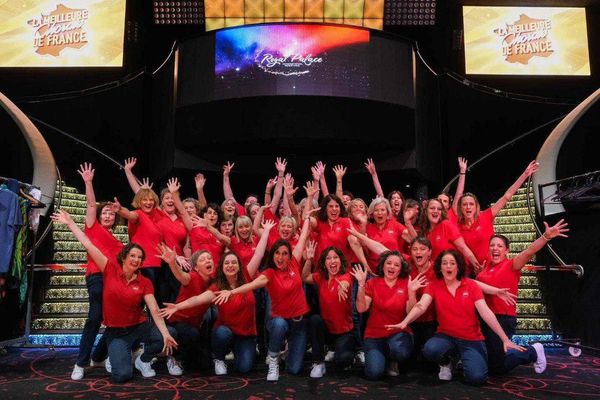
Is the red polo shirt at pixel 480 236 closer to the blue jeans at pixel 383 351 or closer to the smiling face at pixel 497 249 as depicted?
the smiling face at pixel 497 249

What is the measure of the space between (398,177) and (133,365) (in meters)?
6.42

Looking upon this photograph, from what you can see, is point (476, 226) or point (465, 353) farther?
point (476, 226)

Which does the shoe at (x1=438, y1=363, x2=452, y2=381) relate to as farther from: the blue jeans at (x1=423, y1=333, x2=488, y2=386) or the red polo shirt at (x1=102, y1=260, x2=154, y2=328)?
the red polo shirt at (x1=102, y1=260, x2=154, y2=328)

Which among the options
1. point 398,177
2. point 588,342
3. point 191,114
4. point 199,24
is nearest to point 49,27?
point 199,24

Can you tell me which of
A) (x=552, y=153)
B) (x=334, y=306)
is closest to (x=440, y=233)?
(x=334, y=306)

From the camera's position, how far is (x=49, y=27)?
10508 mm

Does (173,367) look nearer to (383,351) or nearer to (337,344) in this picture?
(337,344)

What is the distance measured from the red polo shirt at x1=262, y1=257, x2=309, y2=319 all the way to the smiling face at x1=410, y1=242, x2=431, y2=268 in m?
0.95

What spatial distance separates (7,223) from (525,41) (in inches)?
425

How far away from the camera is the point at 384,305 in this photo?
358 centimetres

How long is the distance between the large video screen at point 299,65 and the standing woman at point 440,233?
3.85m

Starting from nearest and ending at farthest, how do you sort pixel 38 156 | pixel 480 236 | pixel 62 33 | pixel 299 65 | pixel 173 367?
pixel 173 367 < pixel 480 236 < pixel 38 156 < pixel 299 65 < pixel 62 33

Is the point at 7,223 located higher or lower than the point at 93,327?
higher

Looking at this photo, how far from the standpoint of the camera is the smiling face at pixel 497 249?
3.75 metres
